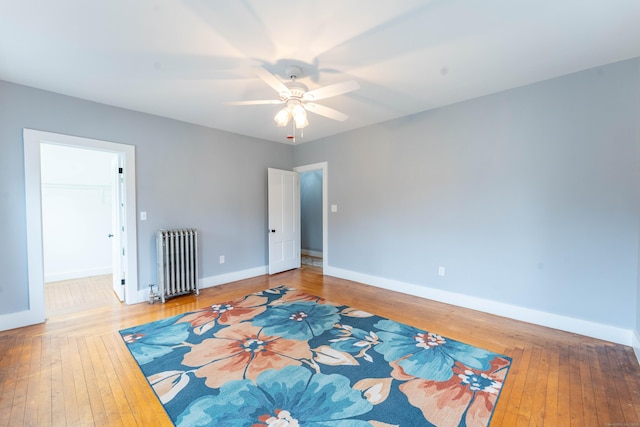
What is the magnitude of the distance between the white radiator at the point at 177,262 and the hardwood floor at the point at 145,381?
13.8 inches

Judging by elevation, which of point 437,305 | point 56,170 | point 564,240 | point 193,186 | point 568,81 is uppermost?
point 568,81

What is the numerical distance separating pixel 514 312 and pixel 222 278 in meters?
4.23

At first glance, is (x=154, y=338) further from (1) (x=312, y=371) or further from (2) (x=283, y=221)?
(2) (x=283, y=221)

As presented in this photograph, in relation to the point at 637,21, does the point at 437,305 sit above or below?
below

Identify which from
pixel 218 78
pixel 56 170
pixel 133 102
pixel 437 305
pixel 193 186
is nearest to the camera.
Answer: pixel 218 78

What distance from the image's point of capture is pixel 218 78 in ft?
9.02

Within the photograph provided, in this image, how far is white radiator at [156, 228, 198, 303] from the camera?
3.75 meters

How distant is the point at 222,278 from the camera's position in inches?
180

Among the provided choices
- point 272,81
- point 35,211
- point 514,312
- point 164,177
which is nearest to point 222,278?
point 164,177

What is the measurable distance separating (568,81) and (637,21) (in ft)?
2.70

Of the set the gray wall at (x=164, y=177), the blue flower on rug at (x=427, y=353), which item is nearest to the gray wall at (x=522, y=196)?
the blue flower on rug at (x=427, y=353)

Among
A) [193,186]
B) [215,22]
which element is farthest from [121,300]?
[215,22]

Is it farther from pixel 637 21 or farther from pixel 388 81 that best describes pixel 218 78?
pixel 637 21

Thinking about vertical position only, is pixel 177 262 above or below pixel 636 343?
above
